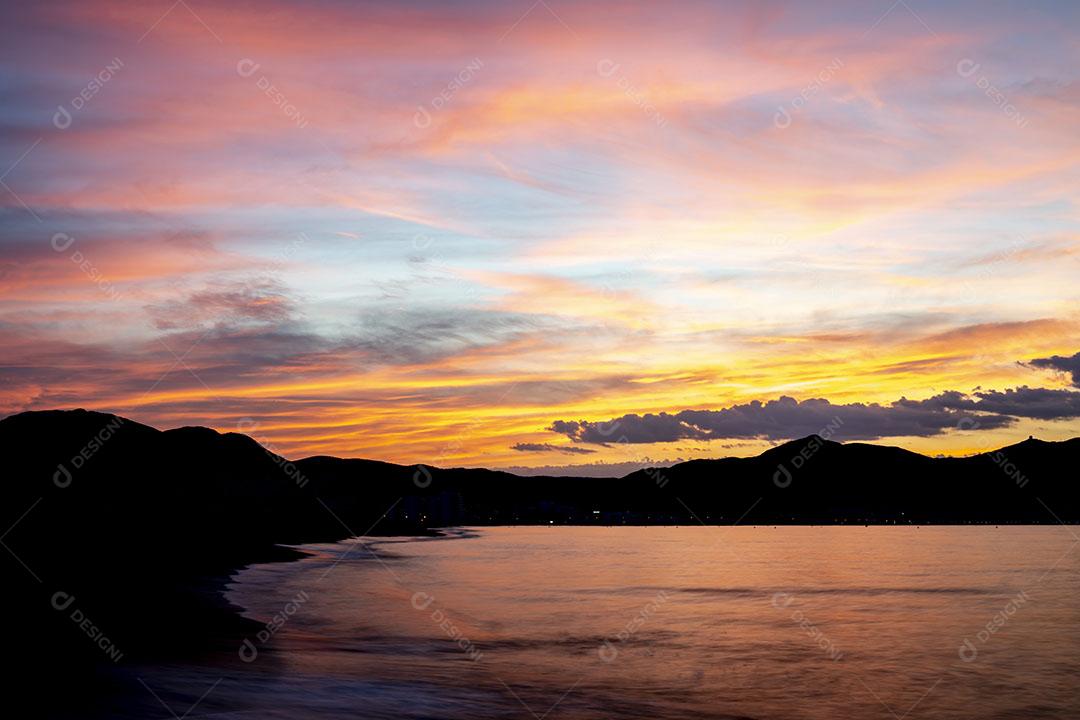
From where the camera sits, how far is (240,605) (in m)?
55.5

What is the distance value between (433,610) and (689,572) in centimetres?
5964

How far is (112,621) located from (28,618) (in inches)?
173

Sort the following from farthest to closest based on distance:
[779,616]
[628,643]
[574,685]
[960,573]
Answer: [960,573], [779,616], [628,643], [574,685]

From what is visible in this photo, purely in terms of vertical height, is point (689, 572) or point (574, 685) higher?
point (574, 685)

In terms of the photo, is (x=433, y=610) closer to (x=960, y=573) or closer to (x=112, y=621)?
(x=112, y=621)

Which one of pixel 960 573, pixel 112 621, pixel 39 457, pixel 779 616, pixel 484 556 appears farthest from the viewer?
pixel 39 457

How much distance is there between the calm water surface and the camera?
31.6 m

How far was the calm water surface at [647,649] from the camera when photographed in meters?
31.6

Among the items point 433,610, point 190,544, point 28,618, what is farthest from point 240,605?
point 190,544

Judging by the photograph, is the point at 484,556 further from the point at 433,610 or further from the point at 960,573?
the point at 433,610

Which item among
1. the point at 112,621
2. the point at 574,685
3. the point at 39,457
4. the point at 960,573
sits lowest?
the point at 960,573

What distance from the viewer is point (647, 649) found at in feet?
154

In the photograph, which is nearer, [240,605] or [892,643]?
[892,643]

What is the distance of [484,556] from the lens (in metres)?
151
